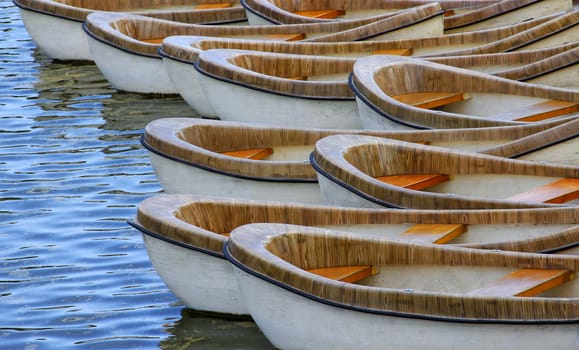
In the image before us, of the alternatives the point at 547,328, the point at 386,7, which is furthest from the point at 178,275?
the point at 386,7

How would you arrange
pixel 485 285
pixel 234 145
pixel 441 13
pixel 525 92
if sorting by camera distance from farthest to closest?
pixel 441 13 < pixel 525 92 < pixel 234 145 < pixel 485 285

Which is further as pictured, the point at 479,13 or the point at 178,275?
the point at 479,13

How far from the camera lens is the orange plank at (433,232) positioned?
6.72m

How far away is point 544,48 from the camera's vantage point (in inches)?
419

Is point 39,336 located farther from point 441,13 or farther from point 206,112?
point 441,13

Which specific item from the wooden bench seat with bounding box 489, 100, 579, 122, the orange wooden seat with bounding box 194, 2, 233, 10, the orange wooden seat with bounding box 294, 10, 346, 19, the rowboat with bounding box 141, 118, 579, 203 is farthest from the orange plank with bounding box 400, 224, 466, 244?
the orange wooden seat with bounding box 194, 2, 233, 10

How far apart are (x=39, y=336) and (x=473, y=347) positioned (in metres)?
2.47

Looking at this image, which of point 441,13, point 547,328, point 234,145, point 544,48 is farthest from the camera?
point 441,13

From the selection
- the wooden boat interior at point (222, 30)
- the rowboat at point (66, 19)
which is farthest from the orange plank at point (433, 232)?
the rowboat at point (66, 19)

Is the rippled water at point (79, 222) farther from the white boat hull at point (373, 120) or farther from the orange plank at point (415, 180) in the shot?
the white boat hull at point (373, 120)

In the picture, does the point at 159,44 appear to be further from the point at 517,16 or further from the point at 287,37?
the point at 517,16

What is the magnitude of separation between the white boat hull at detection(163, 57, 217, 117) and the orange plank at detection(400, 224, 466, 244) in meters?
4.14

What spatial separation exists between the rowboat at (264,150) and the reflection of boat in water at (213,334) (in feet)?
3.86

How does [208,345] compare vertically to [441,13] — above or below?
below
